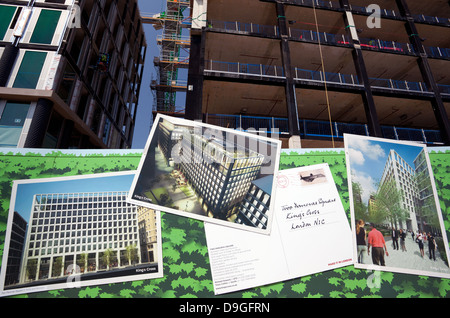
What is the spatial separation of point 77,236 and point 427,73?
19.8 metres

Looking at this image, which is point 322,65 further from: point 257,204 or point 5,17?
point 5,17

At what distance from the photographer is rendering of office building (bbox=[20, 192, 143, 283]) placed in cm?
226

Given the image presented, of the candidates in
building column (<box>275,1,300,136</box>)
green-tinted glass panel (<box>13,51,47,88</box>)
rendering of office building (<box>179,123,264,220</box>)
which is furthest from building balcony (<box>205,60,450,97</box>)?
rendering of office building (<box>179,123,264,220</box>)

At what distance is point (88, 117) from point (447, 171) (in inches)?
691

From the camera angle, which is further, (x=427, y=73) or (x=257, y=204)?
(x=427, y=73)

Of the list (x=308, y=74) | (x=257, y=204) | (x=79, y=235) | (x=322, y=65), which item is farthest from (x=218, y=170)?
(x=308, y=74)

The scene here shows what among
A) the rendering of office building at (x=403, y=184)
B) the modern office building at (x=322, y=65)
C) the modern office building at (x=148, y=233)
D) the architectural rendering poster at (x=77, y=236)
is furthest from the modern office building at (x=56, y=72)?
the rendering of office building at (x=403, y=184)

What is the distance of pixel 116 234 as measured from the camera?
240 centimetres

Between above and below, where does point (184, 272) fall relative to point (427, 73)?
below

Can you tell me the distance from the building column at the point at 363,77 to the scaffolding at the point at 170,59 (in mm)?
14426

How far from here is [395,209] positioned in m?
2.65

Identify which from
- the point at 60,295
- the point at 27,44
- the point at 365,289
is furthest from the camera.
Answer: the point at 27,44

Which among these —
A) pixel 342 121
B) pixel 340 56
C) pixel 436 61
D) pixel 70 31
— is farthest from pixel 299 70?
pixel 70 31

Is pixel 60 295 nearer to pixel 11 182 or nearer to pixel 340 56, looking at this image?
pixel 11 182
